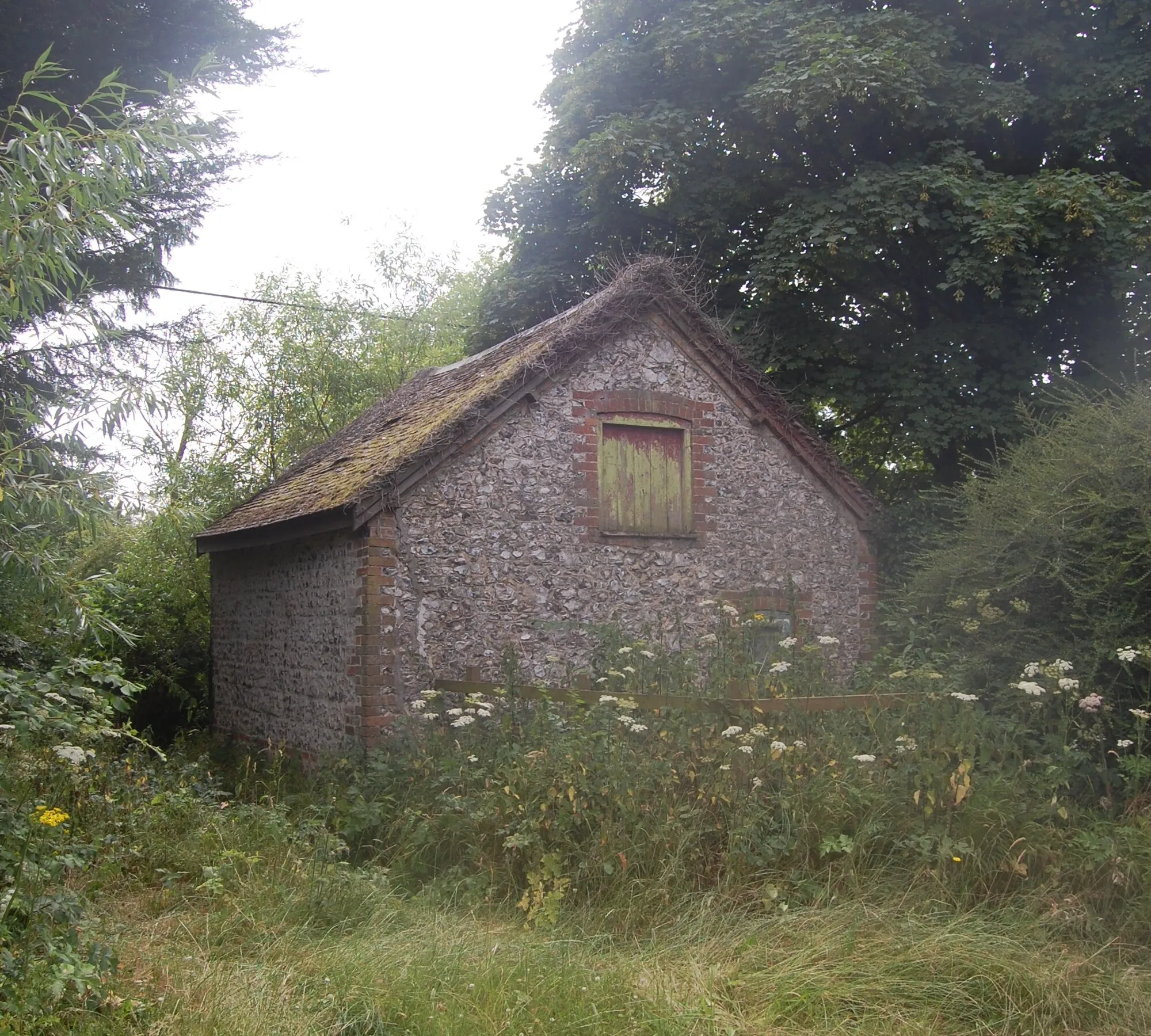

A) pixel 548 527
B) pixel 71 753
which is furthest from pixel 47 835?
pixel 548 527

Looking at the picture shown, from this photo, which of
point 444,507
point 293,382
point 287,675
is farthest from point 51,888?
point 293,382

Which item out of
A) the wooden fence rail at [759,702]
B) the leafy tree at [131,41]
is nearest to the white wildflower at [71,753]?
the wooden fence rail at [759,702]

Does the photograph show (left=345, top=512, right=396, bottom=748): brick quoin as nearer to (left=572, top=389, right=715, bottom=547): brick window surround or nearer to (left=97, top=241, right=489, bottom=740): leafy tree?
(left=572, top=389, right=715, bottom=547): brick window surround

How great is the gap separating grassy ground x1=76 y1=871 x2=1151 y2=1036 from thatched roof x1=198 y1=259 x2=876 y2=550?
509 cm

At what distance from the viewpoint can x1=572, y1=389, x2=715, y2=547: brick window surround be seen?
11.7 meters

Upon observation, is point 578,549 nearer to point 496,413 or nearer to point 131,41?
point 496,413

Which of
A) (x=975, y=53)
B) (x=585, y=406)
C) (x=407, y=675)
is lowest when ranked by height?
(x=407, y=675)

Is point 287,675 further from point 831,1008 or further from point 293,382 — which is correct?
point 293,382

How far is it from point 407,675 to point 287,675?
2472 mm

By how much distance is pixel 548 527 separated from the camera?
1145cm

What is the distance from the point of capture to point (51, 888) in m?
5.63

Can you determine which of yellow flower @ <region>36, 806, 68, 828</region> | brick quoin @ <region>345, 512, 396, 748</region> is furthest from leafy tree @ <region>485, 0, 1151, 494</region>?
yellow flower @ <region>36, 806, 68, 828</region>

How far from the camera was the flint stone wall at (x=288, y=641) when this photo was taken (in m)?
11.0

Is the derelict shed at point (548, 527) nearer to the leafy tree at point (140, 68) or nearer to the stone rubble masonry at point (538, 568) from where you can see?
the stone rubble masonry at point (538, 568)
